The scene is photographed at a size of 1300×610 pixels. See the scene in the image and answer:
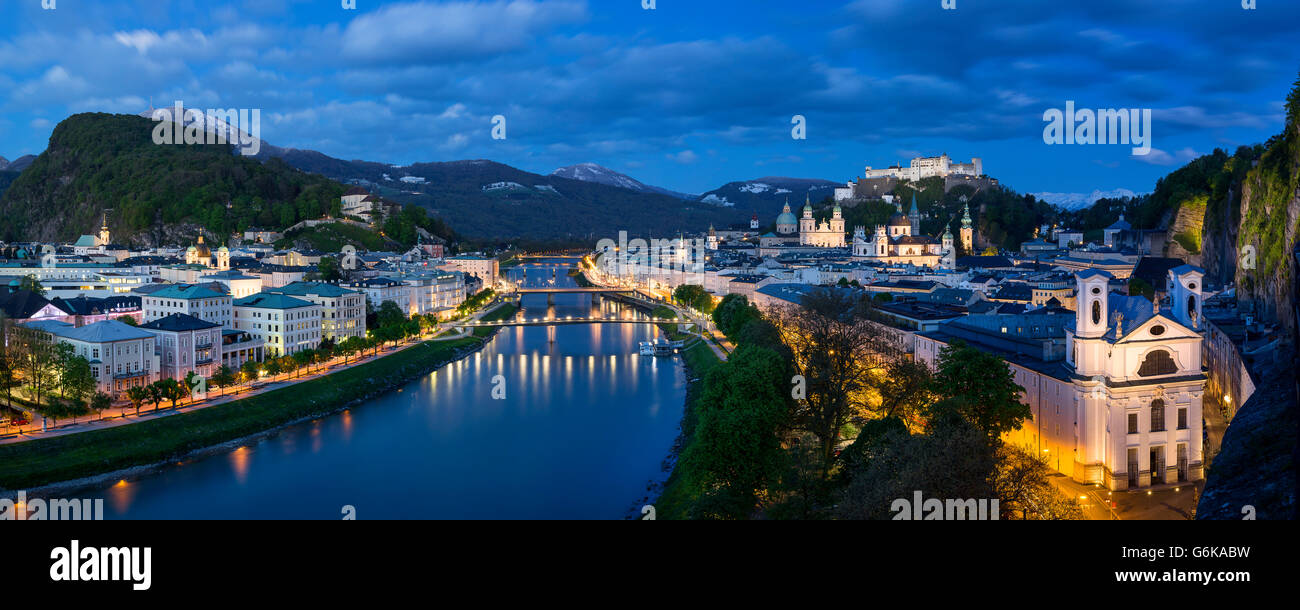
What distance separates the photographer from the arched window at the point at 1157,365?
1150 cm

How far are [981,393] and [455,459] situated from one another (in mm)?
9144

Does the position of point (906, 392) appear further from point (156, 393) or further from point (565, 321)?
point (565, 321)

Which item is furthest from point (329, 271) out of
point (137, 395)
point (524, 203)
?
point (524, 203)

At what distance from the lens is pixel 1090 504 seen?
34.2ft

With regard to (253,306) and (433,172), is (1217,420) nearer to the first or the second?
(253,306)

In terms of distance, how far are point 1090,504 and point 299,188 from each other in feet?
201

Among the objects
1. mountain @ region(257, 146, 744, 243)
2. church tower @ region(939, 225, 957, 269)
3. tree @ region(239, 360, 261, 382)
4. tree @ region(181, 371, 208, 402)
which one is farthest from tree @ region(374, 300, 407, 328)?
mountain @ region(257, 146, 744, 243)

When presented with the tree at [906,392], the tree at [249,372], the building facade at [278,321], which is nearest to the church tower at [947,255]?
the building facade at [278,321]

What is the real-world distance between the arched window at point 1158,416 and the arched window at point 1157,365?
354 millimetres

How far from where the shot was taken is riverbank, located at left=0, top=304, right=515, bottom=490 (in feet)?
47.6

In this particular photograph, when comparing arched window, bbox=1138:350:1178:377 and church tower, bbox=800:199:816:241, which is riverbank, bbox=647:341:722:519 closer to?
arched window, bbox=1138:350:1178:377

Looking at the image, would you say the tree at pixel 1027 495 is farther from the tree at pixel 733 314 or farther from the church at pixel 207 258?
the church at pixel 207 258

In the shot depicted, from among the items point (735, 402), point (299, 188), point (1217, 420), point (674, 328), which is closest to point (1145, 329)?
point (1217, 420)
